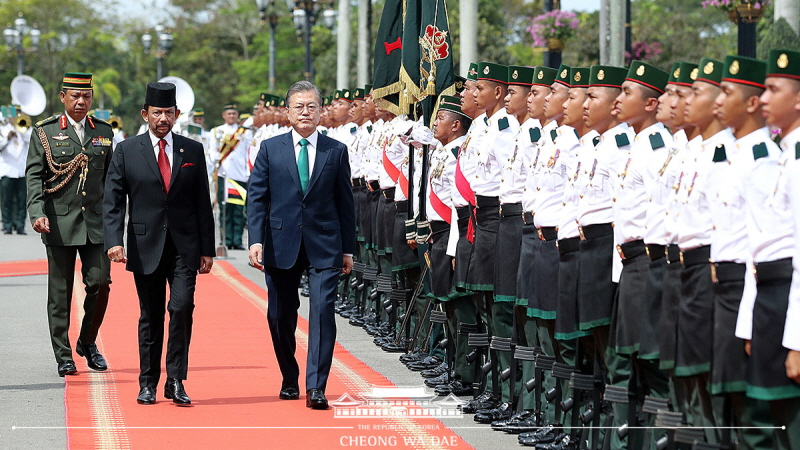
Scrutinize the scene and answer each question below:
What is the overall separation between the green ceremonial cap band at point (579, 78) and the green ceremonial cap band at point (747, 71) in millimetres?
1775

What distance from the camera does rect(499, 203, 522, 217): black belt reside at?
8164 millimetres

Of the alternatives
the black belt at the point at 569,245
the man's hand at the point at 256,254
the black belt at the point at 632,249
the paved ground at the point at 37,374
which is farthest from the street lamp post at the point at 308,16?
the black belt at the point at 632,249

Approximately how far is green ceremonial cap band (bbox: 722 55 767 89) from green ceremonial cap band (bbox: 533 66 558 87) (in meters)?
2.37

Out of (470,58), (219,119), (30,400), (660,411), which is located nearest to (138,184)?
(30,400)

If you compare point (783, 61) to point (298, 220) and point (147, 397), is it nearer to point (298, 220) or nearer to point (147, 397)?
point (298, 220)

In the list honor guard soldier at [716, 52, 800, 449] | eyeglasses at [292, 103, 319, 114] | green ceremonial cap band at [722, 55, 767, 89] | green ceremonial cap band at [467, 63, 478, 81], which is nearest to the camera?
honor guard soldier at [716, 52, 800, 449]

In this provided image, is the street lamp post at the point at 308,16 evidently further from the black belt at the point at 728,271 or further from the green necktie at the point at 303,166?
the black belt at the point at 728,271

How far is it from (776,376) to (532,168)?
8.88ft

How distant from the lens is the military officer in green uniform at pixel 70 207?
9.96 meters

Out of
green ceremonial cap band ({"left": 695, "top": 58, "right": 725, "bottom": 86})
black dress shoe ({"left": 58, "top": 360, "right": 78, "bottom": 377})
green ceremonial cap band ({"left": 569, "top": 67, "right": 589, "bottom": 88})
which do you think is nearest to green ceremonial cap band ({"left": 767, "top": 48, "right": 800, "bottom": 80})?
green ceremonial cap band ({"left": 695, "top": 58, "right": 725, "bottom": 86})

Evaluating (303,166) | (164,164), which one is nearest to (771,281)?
(303,166)

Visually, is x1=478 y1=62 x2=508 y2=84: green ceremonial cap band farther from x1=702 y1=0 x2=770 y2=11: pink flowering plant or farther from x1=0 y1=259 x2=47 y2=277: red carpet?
x1=0 y1=259 x2=47 y2=277: red carpet

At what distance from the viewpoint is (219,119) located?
73.9 metres

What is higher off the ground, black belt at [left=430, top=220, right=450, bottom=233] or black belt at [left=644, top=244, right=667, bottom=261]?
black belt at [left=644, top=244, right=667, bottom=261]
